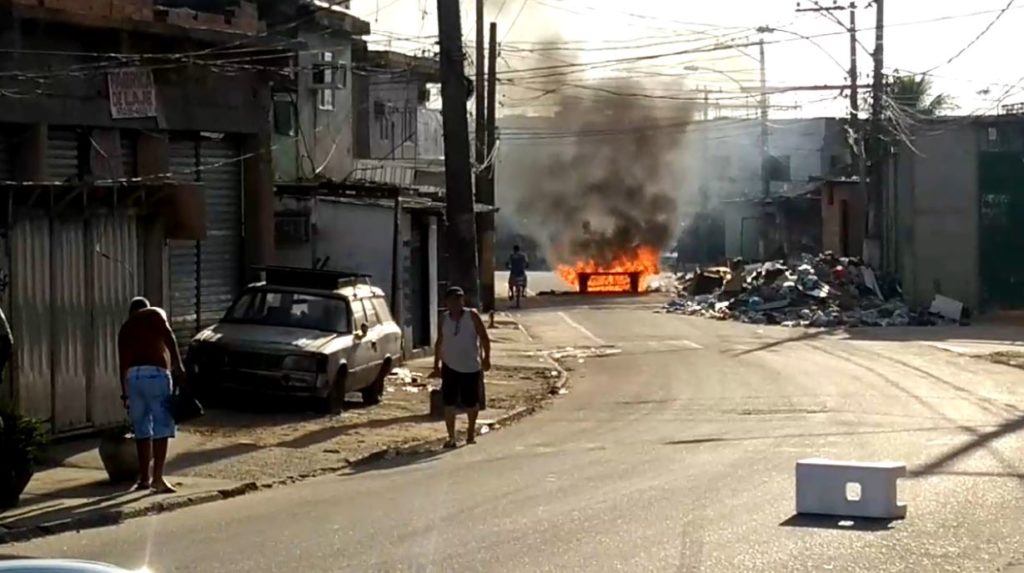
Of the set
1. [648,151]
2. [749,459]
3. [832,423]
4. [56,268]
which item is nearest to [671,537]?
[749,459]

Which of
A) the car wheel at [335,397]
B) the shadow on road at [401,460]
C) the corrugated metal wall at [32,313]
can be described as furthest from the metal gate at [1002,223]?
the corrugated metal wall at [32,313]

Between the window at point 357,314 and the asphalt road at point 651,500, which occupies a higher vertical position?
the window at point 357,314

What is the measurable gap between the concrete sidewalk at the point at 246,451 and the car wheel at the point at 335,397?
133 millimetres

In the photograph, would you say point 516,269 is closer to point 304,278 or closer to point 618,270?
point 618,270

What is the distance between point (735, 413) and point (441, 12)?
6615mm

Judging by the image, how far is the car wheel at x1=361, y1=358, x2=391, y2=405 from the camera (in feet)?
74.4

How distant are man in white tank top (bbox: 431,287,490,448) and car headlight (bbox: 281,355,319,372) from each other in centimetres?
221

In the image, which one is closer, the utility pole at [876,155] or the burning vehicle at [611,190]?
the utility pole at [876,155]

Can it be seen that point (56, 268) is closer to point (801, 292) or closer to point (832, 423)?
point (832, 423)

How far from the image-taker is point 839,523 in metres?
11.8

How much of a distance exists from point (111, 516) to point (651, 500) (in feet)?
13.8

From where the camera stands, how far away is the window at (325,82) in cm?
3700

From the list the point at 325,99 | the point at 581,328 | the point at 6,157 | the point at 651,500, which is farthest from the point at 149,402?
the point at 581,328

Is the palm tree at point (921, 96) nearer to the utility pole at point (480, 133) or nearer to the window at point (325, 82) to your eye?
the utility pole at point (480, 133)
